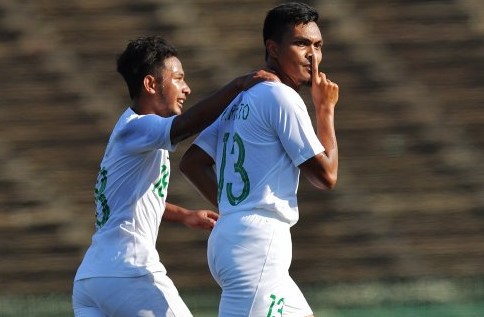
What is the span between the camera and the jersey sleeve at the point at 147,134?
191 inches

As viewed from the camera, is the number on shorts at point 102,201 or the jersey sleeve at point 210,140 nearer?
the jersey sleeve at point 210,140

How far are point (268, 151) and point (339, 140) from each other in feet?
12.0

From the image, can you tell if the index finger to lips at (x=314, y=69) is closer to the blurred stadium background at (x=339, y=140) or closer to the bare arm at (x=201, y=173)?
the bare arm at (x=201, y=173)

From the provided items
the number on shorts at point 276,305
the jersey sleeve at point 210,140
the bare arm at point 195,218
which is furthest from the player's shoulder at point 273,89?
the bare arm at point 195,218

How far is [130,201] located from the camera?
501cm

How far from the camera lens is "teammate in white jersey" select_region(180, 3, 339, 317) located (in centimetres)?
434

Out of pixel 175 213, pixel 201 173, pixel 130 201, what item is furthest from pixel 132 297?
pixel 175 213

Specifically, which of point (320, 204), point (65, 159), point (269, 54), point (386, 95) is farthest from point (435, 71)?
point (269, 54)

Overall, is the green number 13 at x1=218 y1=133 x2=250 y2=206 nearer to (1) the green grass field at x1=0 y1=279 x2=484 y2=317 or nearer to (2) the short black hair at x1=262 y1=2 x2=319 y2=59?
(2) the short black hair at x1=262 y1=2 x2=319 y2=59

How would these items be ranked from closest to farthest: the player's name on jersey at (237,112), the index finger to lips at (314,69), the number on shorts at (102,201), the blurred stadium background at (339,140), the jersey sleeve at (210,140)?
the player's name on jersey at (237,112) → the index finger to lips at (314,69) → the jersey sleeve at (210,140) → the number on shorts at (102,201) → the blurred stadium background at (339,140)

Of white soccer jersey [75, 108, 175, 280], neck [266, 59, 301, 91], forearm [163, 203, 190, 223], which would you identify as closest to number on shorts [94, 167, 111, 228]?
white soccer jersey [75, 108, 175, 280]

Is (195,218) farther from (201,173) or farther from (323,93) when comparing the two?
(323,93)

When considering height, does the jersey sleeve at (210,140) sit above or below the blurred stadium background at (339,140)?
above

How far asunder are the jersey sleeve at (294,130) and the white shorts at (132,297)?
855 millimetres
